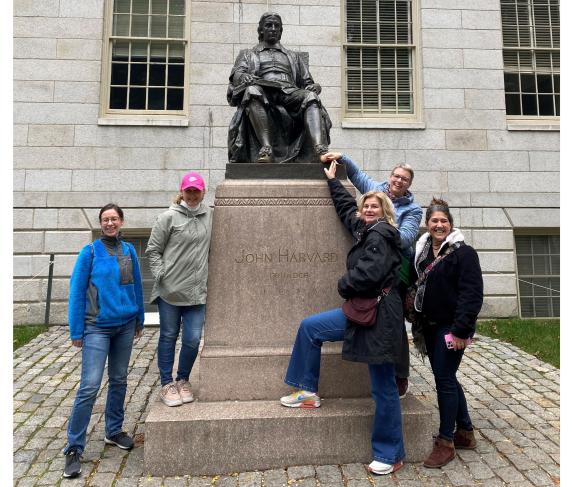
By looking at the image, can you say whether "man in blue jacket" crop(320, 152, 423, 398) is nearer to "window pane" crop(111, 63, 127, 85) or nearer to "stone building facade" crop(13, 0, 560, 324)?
"stone building facade" crop(13, 0, 560, 324)

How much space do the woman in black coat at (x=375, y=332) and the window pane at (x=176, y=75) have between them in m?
7.73

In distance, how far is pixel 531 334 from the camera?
798cm

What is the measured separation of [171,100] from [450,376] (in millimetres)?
8555

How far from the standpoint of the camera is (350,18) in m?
10.3

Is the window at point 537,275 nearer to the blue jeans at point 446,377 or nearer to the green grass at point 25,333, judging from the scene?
the blue jeans at point 446,377

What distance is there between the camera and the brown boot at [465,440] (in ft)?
12.5

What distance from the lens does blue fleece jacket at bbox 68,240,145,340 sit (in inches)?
137

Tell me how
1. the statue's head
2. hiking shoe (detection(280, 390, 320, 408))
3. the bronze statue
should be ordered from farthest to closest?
the statue's head → the bronze statue → hiking shoe (detection(280, 390, 320, 408))

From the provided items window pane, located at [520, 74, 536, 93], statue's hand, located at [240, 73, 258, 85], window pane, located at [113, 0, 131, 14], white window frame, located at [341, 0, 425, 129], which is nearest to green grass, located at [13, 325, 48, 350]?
statue's hand, located at [240, 73, 258, 85]

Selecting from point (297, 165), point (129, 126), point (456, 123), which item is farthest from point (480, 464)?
point (129, 126)

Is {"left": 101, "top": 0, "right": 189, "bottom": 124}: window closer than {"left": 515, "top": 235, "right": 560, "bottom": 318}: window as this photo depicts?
Yes

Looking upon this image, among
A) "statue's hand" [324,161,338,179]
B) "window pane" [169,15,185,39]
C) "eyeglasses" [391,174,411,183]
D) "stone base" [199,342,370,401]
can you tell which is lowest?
"stone base" [199,342,370,401]

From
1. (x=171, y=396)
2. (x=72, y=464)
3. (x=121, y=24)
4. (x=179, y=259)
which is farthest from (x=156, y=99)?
(x=72, y=464)

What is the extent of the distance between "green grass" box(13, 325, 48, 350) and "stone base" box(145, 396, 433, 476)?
5.11 meters
